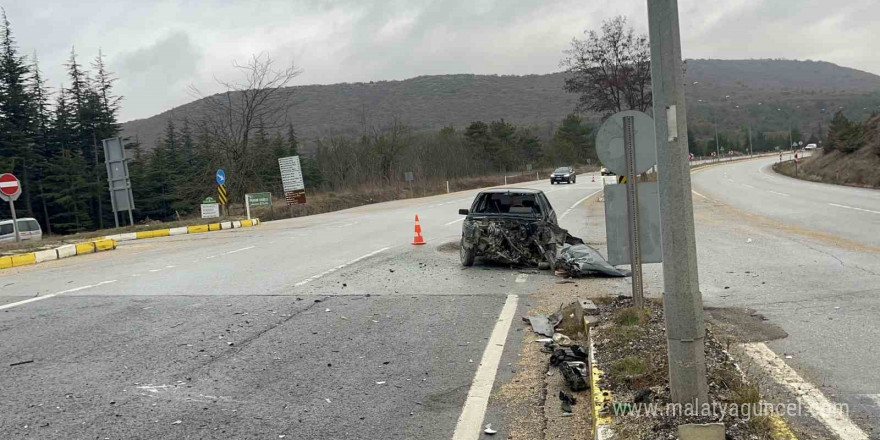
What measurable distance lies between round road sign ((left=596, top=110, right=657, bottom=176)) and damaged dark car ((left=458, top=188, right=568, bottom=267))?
4650 millimetres

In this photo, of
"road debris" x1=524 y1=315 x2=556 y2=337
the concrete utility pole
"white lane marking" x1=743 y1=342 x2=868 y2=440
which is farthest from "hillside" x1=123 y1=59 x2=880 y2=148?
the concrete utility pole

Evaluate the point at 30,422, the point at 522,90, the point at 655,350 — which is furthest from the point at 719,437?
the point at 522,90

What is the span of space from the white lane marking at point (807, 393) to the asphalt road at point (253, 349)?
2.15 meters

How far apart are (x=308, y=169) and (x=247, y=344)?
72203 mm

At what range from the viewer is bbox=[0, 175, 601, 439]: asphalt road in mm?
4875

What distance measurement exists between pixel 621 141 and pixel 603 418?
3.90 meters

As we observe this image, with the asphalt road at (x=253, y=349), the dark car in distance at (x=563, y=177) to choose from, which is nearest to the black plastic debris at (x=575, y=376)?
the asphalt road at (x=253, y=349)

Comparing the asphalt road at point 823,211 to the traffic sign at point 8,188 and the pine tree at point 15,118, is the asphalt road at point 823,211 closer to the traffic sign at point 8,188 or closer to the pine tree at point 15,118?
the traffic sign at point 8,188

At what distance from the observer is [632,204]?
7301mm

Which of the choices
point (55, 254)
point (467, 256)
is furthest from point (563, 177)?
point (467, 256)

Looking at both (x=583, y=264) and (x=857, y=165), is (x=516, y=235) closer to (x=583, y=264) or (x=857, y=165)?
(x=583, y=264)

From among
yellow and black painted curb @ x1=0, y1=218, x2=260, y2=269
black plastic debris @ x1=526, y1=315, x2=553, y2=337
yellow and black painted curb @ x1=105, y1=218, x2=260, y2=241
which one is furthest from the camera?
yellow and black painted curb @ x1=105, y1=218, x2=260, y2=241

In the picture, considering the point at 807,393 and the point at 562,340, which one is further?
the point at 562,340

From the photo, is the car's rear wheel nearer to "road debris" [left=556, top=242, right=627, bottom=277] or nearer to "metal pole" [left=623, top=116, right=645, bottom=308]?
"road debris" [left=556, top=242, right=627, bottom=277]
